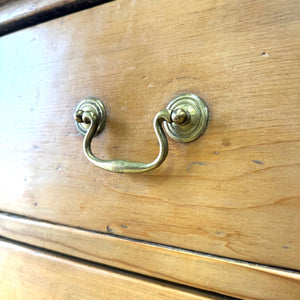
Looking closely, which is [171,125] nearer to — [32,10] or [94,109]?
[94,109]

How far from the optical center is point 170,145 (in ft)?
0.92

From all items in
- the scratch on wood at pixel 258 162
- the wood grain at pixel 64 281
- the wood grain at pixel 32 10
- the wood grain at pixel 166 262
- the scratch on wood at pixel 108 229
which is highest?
the wood grain at pixel 32 10

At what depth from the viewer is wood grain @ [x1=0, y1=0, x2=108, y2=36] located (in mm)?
330

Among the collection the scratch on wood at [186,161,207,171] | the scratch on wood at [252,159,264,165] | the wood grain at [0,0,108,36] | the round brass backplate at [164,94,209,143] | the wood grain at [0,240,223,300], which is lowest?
the wood grain at [0,240,223,300]

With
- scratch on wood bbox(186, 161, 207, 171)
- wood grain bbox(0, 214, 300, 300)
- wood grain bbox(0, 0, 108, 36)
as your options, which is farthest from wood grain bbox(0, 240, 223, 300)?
wood grain bbox(0, 0, 108, 36)

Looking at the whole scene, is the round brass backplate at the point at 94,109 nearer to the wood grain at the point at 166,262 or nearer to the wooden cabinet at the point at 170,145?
the wooden cabinet at the point at 170,145

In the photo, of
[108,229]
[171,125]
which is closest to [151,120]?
Result: [171,125]

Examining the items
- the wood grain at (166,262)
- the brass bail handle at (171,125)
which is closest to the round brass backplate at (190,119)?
the brass bail handle at (171,125)

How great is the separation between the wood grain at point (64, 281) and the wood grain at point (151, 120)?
48 mm

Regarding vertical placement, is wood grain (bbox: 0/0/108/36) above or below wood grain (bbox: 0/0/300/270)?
above

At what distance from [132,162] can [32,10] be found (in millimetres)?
240

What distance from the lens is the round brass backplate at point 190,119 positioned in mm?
262

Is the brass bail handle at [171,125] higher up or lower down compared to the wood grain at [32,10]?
lower down

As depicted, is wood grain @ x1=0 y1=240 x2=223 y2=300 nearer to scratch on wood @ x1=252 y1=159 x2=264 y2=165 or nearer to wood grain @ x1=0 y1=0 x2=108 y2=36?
scratch on wood @ x1=252 y1=159 x2=264 y2=165
